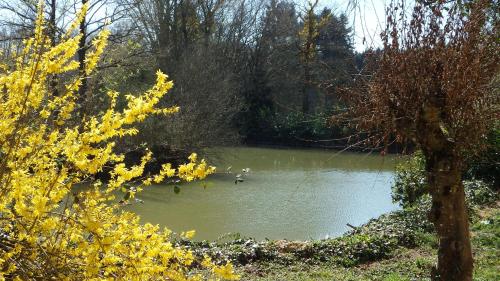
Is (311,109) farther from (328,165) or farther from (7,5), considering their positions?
(7,5)

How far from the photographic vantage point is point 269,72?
3002 cm

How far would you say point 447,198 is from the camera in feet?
12.7

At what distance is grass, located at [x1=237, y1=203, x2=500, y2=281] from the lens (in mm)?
5406

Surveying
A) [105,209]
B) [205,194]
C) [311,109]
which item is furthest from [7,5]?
[311,109]

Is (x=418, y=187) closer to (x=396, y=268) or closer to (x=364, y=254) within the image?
(x=364, y=254)

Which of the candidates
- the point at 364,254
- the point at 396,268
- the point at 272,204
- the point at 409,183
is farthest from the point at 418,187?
the point at 396,268

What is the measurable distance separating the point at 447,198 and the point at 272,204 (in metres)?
8.30

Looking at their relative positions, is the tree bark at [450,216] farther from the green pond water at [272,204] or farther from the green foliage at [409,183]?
the green foliage at [409,183]

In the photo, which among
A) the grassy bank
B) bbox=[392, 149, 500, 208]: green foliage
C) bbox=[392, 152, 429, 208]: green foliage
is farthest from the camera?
bbox=[392, 152, 429, 208]: green foliage

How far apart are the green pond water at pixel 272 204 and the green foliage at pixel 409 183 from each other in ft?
2.90

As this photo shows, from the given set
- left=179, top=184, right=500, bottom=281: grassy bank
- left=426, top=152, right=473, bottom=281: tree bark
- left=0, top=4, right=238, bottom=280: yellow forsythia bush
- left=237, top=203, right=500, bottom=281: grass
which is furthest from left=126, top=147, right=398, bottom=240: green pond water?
left=0, top=4, right=238, bottom=280: yellow forsythia bush

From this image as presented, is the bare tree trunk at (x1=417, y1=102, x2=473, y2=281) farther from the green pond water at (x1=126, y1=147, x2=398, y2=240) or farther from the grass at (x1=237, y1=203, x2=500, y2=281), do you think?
the green pond water at (x1=126, y1=147, x2=398, y2=240)

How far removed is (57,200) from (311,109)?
95.9 feet

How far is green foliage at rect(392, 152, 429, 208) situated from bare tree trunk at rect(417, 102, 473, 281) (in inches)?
229
